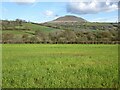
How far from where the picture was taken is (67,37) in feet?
46.7

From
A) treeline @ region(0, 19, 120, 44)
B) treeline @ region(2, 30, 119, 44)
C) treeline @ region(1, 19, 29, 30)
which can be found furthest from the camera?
treeline @ region(2, 30, 119, 44)

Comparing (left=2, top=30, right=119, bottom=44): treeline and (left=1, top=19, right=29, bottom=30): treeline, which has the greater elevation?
(left=1, top=19, right=29, bottom=30): treeline

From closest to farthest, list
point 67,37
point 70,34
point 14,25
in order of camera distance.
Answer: point 14,25, point 70,34, point 67,37

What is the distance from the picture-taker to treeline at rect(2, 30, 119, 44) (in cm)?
1271

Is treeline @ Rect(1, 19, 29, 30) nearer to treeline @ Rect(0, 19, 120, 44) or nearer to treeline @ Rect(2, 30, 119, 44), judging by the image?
treeline @ Rect(0, 19, 120, 44)

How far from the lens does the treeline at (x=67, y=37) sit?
12.7m

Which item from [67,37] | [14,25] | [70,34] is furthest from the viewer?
[67,37]

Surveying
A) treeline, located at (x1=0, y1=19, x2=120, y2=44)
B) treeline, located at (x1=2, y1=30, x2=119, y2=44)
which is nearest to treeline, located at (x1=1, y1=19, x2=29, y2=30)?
treeline, located at (x1=0, y1=19, x2=120, y2=44)

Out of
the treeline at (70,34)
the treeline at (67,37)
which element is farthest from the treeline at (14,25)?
the treeline at (67,37)

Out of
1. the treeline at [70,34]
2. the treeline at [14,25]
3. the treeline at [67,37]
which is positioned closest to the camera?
the treeline at [14,25]

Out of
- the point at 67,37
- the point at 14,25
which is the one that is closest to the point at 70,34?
the point at 67,37

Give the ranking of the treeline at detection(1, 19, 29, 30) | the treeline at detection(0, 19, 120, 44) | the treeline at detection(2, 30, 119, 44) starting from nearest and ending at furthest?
the treeline at detection(1, 19, 29, 30) → the treeline at detection(0, 19, 120, 44) → the treeline at detection(2, 30, 119, 44)

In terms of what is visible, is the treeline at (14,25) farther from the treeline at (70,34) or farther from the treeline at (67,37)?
the treeline at (67,37)

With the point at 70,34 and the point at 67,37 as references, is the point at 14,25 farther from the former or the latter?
the point at 67,37
